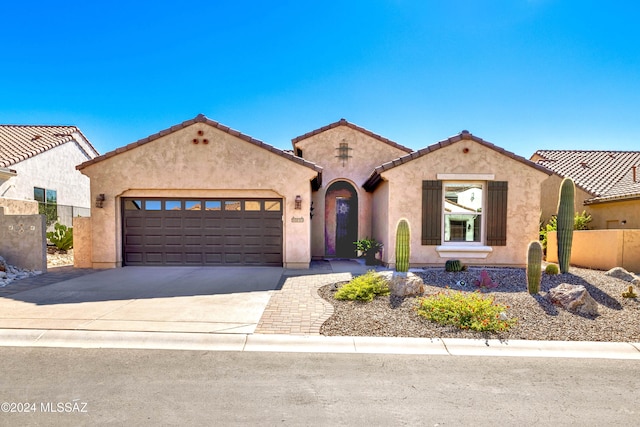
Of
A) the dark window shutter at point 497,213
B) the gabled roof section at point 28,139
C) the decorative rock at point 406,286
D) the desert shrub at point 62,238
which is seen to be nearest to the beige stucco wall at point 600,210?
the dark window shutter at point 497,213

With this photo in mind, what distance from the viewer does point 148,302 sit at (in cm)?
A: 661

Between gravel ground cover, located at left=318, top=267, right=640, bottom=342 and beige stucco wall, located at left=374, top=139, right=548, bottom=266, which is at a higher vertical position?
beige stucco wall, located at left=374, top=139, right=548, bottom=266

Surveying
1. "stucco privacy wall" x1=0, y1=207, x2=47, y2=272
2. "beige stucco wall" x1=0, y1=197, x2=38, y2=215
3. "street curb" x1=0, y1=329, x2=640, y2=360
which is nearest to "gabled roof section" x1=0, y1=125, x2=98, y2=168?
"beige stucco wall" x1=0, y1=197, x2=38, y2=215

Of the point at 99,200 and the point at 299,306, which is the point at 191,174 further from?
the point at 299,306

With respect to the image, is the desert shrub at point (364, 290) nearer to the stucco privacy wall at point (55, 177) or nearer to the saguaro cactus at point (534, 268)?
the saguaro cactus at point (534, 268)

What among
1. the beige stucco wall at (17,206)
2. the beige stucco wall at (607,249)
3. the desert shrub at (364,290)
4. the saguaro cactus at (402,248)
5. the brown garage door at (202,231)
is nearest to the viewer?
the desert shrub at (364,290)

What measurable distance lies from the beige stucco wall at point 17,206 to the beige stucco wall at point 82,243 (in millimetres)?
3268

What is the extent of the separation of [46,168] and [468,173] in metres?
21.4

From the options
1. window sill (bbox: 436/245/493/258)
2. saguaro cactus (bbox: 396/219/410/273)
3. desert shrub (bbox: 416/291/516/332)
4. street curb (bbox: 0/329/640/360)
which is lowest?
street curb (bbox: 0/329/640/360)

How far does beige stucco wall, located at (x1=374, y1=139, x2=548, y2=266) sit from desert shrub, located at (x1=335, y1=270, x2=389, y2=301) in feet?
12.5

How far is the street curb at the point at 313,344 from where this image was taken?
14.9ft

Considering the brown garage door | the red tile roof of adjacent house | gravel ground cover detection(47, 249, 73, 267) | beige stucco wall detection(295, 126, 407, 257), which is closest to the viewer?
the brown garage door

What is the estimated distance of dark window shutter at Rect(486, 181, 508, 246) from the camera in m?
10.5

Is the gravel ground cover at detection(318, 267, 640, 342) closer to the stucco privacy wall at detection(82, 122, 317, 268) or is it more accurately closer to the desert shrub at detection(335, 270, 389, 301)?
the desert shrub at detection(335, 270, 389, 301)
